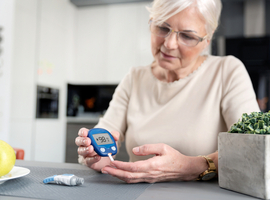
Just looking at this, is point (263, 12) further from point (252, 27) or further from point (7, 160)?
point (7, 160)

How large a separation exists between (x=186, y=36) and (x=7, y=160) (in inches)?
28.8

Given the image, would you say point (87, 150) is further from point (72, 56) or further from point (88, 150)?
point (72, 56)

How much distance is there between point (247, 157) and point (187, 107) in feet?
1.87

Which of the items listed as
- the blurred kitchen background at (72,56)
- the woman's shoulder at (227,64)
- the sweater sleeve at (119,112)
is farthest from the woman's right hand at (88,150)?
the blurred kitchen background at (72,56)

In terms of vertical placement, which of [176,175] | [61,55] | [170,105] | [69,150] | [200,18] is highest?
[61,55]

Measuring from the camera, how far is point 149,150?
672 millimetres

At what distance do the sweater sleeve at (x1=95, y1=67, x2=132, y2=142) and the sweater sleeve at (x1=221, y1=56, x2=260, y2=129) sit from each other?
0.45 metres

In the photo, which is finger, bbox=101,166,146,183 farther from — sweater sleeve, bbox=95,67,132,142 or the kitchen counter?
sweater sleeve, bbox=95,67,132,142

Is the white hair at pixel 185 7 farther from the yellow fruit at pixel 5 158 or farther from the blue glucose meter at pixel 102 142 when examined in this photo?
the yellow fruit at pixel 5 158

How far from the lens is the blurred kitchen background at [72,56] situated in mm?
2959

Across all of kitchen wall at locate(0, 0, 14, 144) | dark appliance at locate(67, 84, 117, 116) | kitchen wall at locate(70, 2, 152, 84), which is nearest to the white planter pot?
kitchen wall at locate(0, 0, 14, 144)

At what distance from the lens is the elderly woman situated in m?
0.96

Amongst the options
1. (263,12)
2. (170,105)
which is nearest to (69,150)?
(170,105)

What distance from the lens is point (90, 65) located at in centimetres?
389
